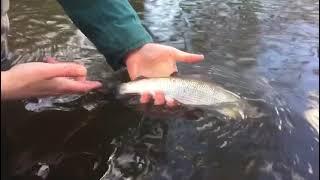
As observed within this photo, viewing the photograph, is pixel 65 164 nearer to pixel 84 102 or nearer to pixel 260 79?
pixel 84 102

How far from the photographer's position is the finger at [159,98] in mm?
1633

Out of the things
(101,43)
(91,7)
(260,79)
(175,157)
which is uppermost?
(91,7)

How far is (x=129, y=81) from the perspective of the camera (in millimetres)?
1708

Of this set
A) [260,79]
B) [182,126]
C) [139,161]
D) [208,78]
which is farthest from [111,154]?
[260,79]

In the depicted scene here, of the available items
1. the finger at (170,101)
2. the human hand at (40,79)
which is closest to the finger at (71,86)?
the human hand at (40,79)

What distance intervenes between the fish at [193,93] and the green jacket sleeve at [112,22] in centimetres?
12

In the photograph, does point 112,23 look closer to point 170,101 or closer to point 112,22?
point 112,22

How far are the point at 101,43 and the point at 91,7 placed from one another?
0.12 m

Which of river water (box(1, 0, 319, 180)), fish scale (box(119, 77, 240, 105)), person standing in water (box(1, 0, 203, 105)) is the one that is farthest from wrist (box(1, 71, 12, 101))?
fish scale (box(119, 77, 240, 105))

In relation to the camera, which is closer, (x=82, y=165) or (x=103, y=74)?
(x=82, y=165)

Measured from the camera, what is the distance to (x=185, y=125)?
64.5 inches

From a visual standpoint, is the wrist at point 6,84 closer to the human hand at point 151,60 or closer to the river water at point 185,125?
the river water at point 185,125

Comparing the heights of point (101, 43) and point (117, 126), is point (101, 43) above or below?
above

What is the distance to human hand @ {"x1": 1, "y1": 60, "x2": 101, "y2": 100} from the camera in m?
1.31
